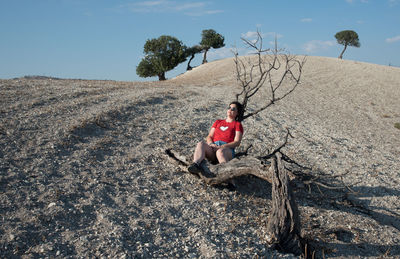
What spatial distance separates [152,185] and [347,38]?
54205 mm

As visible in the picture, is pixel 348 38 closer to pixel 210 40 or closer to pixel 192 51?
pixel 210 40

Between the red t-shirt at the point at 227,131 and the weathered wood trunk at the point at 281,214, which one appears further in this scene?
the red t-shirt at the point at 227,131

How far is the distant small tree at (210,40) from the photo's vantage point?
1754 inches

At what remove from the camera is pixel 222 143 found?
6.65 metres

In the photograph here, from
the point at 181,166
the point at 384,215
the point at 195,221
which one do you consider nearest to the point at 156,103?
the point at 181,166

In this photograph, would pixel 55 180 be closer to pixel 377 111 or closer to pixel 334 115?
pixel 334 115

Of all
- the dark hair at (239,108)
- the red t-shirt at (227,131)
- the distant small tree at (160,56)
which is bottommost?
the red t-shirt at (227,131)

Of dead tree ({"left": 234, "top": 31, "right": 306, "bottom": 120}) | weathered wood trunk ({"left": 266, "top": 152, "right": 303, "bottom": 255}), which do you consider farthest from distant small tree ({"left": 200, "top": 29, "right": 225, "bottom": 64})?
weathered wood trunk ({"left": 266, "top": 152, "right": 303, "bottom": 255})

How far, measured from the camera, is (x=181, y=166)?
23.2 ft

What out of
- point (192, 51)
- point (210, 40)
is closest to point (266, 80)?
point (192, 51)

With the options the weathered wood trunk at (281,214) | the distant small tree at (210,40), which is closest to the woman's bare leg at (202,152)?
the weathered wood trunk at (281,214)

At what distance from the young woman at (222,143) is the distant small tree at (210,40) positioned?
39.0 metres

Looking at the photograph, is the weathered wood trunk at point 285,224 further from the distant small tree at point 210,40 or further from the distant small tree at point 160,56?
the distant small tree at point 210,40

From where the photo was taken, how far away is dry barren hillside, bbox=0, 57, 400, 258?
473cm
